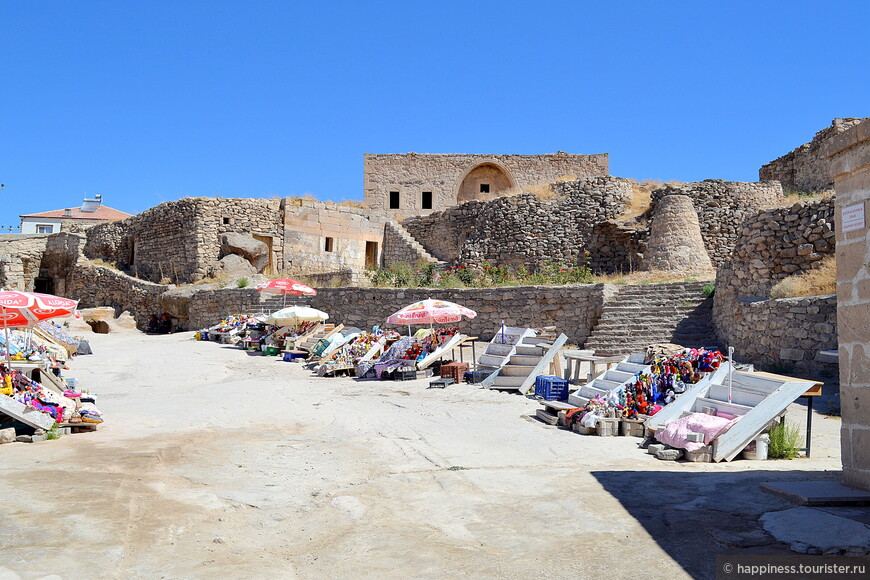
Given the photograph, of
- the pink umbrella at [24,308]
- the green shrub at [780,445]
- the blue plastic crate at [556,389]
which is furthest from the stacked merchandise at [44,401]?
the green shrub at [780,445]

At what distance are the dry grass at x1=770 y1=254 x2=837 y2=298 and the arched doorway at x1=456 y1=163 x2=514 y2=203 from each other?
20899 mm

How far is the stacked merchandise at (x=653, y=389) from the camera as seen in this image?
829cm

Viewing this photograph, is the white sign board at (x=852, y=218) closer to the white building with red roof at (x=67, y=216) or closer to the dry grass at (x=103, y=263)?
the dry grass at (x=103, y=263)

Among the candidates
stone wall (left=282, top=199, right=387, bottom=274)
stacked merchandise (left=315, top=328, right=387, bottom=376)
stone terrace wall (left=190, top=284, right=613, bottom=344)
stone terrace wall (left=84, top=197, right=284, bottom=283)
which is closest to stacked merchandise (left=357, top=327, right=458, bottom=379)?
stacked merchandise (left=315, top=328, right=387, bottom=376)

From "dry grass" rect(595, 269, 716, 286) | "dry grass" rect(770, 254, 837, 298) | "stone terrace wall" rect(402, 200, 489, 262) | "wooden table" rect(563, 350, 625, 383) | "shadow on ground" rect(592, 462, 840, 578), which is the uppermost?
"stone terrace wall" rect(402, 200, 489, 262)

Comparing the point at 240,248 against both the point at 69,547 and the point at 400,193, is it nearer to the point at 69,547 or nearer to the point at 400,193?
the point at 400,193

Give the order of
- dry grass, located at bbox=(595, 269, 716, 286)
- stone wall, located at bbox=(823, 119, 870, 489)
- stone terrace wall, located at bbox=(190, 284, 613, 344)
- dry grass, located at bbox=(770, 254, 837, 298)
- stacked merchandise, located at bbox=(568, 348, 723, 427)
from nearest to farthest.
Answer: stone wall, located at bbox=(823, 119, 870, 489), stacked merchandise, located at bbox=(568, 348, 723, 427), dry grass, located at bbox=(770, 254, 837, 298), stone terrace wall, located at bbox=(190, 284, 613, 344), dry grass, located at bbox=(595, 269, 716, 286)

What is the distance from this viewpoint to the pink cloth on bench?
6789 millimetres

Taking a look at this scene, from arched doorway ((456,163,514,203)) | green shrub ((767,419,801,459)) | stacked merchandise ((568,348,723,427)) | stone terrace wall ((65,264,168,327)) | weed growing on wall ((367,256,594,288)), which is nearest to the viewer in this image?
green shrub ((767,419,801,459))

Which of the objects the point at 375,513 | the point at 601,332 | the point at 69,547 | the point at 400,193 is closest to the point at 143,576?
the point at 69,547

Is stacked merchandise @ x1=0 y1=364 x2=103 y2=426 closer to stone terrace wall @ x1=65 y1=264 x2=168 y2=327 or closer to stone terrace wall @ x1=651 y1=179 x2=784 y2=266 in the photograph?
stone terrace wall @ x1=65 y1=264 x2=168 y2=327

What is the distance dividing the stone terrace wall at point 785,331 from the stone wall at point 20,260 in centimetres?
2838

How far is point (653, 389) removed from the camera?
333 inches

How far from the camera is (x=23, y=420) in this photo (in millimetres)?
7383
